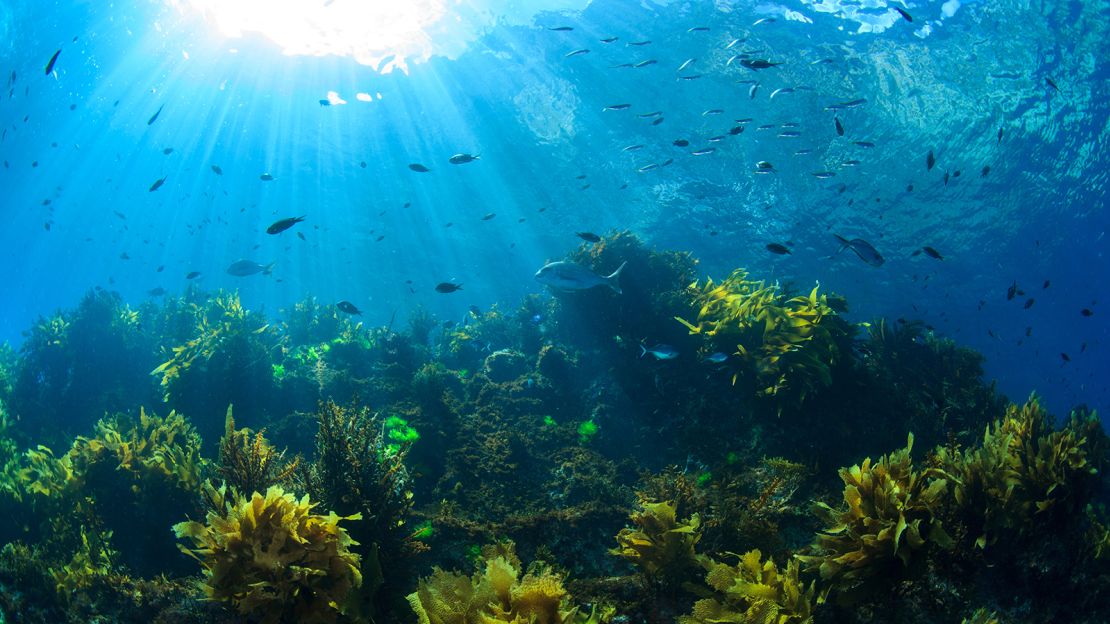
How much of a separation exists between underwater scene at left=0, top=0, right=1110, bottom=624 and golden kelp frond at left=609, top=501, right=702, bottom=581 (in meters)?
0.03

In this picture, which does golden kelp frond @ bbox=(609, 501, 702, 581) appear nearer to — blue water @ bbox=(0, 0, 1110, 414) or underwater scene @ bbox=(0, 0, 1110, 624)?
underwater scene @ bbox=(0, 0, 1110, 624)

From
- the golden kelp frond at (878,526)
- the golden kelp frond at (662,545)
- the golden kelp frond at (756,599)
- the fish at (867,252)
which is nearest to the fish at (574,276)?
the fish at (867,252)

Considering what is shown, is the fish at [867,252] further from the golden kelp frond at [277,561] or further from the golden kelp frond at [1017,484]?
the golden kelp frond at [277,561]

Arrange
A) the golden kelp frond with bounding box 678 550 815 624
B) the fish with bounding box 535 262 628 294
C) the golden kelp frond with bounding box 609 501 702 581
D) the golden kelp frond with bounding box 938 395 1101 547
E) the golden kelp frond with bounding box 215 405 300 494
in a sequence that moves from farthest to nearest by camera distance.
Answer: the fish with bounding box 535 262 628 294, the golden kelp frond with bounding box 215 405 300 494, the golden kelp frond with bounding box 609 501 702 581, the golden kelp frond with bounding box 938 395 1101 547, the golden kelp frond with bounding box 678 550 815 624

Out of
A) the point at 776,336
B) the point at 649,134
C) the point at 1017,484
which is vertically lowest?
the point at 776,336

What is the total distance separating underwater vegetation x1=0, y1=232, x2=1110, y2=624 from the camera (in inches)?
122

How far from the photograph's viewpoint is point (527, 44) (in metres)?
19.5

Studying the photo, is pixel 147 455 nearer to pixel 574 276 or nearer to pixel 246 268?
pixel 574 276

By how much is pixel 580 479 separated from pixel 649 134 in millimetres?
22537

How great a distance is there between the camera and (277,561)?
2.89 m

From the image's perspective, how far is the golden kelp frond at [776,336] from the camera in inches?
251

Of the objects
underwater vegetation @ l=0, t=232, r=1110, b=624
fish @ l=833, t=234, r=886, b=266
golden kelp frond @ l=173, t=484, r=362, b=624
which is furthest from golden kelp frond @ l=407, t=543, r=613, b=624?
fish @ l=833, t=234, r=886, b=266

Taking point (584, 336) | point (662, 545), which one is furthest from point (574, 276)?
point (662, 545)

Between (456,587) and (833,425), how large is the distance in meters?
5.65
